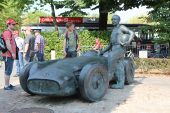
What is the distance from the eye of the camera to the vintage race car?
8.76m

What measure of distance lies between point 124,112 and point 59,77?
1557 millimetres

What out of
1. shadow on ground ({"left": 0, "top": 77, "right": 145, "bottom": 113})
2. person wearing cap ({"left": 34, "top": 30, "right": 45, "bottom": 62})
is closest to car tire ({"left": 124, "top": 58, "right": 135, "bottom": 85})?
shadow on ground ({"left": 0, "top": 77, "right": 145, "bottom": 113})

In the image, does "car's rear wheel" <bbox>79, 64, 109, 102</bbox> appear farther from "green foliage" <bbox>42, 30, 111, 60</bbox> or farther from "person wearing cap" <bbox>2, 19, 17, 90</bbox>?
"green foliage" <bbox>42, 30, 111, 60</bbox>

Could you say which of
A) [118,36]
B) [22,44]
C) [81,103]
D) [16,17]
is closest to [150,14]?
[22,44]

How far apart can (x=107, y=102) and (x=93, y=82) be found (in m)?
0.53

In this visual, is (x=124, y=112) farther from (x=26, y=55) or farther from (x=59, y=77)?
(x=26, y=55)

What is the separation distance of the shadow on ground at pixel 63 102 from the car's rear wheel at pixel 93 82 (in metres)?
0.17

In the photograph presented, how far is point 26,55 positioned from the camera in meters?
14.4

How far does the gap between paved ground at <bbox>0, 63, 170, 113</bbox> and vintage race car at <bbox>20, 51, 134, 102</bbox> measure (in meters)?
0.26

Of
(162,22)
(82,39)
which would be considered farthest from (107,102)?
(82,39)

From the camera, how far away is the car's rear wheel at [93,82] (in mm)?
8820

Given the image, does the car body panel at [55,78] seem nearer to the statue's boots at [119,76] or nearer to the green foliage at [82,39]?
the statue's boots at [119,76]

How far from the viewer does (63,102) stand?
30.2 ft

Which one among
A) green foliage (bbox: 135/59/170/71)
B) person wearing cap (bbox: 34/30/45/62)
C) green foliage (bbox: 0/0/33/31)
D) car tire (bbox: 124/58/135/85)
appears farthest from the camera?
green foliage (bbox: 0/0/33/31)
